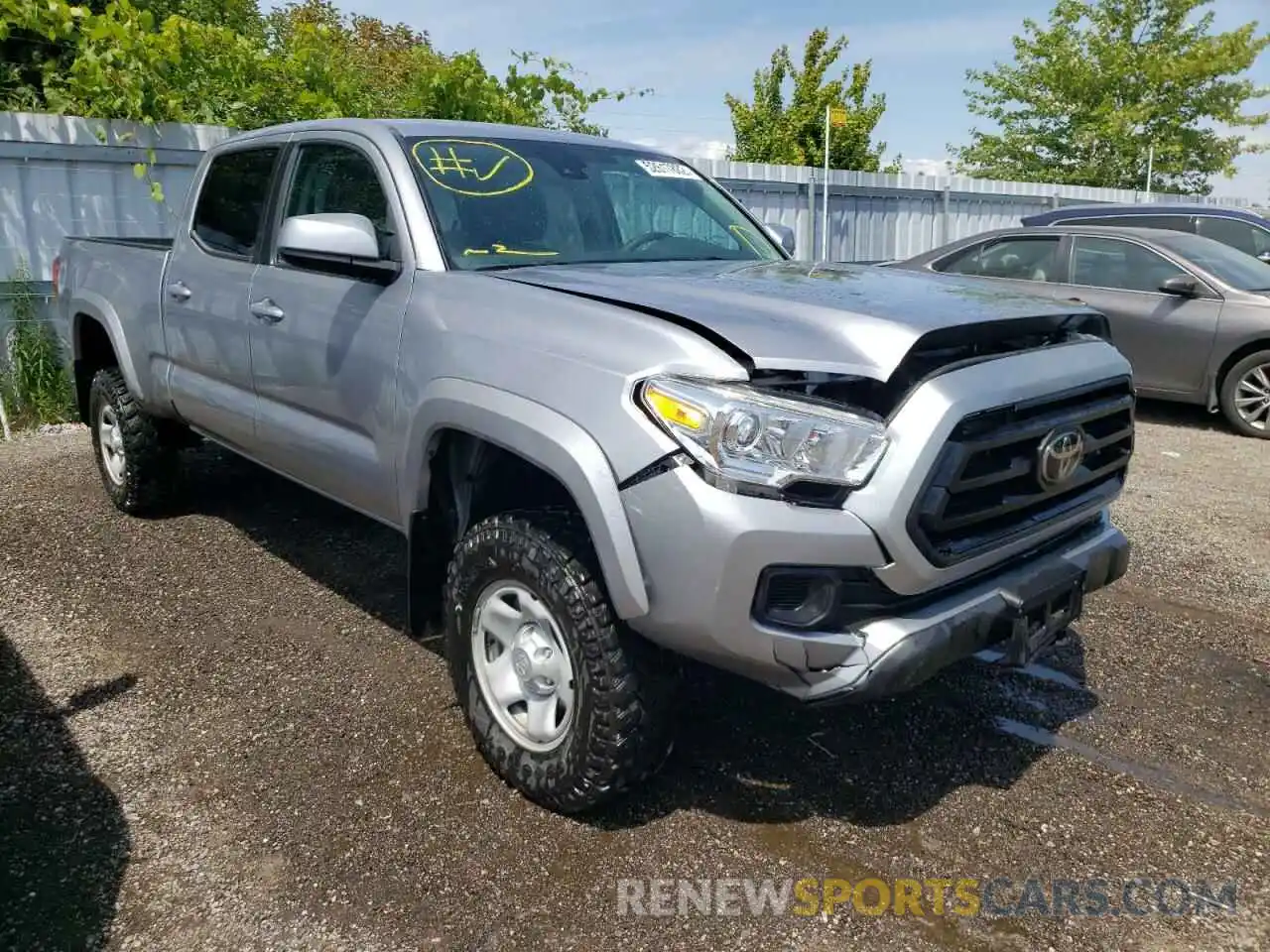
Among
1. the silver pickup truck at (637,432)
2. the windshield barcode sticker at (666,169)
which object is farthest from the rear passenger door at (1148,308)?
the silver pickup truck at (637,432)

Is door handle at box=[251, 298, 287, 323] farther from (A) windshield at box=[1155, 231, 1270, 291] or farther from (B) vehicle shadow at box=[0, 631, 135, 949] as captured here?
(A) windshield at box=[1155, 231, 1270, 291]

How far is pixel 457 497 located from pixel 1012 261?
724 cm

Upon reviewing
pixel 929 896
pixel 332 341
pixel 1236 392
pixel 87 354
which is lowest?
pixel 929 896

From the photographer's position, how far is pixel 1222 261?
834 centimetres

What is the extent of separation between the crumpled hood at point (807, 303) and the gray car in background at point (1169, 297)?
5.03 m

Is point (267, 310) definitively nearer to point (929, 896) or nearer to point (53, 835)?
point (53, 835)

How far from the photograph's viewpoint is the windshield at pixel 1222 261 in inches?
318

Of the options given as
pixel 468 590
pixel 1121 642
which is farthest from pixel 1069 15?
pixel 468 590

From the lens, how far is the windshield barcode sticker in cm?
410

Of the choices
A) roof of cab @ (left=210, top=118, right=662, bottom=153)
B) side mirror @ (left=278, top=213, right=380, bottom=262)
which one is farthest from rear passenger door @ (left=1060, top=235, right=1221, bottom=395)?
side mirror @ (left=278, top=213, right=380, bottom=262)

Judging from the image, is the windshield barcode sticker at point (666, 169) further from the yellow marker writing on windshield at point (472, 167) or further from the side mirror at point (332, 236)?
the side mirror at point (332, 236)

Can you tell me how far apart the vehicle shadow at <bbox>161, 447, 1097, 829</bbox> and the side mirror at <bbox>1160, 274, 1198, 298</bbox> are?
4.97 meters

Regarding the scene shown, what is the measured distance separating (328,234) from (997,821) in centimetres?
260

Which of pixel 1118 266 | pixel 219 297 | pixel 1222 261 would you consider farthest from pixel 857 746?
pixel 1222 261
